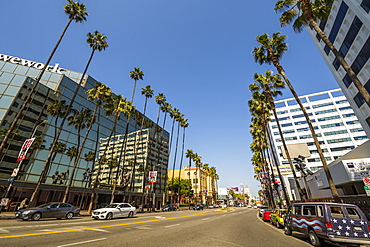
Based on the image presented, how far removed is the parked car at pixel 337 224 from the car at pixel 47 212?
63.7ft

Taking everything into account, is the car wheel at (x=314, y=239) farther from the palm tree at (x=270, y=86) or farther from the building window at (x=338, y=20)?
the building window at (x=338, y=20)

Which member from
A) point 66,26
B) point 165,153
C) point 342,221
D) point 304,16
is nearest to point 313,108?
point 165,153

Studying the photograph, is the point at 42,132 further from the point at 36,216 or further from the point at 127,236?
the point at 127,236

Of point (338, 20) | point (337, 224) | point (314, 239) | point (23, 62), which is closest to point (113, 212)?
point (314, 239)

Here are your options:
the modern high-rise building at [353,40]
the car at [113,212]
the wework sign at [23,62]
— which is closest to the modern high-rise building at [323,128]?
the modern high-rise building at [353,40]

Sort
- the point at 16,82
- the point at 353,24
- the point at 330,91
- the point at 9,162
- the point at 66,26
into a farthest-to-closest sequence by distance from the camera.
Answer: the point at 330,91 → the point at 16,82 → the point at 9,162 → the point at 66,26 → the point at 353,24

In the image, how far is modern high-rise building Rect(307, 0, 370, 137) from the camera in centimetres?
1955

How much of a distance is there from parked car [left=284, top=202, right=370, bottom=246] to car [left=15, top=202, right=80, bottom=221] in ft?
63.7

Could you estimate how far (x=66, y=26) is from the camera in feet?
79.4

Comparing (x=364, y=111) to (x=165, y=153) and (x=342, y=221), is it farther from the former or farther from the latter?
(x=165, y=153)

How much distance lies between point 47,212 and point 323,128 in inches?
3496

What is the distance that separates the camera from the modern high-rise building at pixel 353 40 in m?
19.5

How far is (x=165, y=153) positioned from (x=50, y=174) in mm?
48401

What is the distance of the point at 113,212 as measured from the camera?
56.1ft
